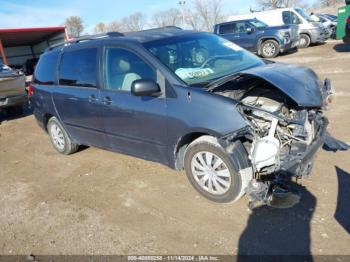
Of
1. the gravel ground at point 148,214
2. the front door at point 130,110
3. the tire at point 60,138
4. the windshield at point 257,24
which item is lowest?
the gravel ground at point 148,214

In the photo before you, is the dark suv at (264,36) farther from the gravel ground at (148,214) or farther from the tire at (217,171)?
the tire at (217,171)

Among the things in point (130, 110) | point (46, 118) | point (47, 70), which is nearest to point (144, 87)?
point (130, 110)

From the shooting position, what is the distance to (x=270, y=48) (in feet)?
52.2

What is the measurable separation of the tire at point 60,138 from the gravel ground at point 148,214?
32 cm

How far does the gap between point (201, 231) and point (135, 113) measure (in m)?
1.62

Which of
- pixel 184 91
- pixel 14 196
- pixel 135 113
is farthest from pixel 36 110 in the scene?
pixel 184 91

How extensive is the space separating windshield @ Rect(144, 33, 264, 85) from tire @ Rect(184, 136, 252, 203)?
2.49 feet

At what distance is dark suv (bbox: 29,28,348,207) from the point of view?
11.3 feet

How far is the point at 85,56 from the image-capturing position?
4.84m

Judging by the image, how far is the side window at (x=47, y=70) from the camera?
561 centimetres

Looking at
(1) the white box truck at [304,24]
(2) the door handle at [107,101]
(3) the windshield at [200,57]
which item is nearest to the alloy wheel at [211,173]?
(3) the windshield at [200,57]

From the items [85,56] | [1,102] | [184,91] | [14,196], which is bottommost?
[14,196]

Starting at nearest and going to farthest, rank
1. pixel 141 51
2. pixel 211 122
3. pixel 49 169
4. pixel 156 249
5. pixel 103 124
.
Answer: pixel 156 249
pixel 211 122
pixel 141 51
pixel 103 124
pixel 49 169

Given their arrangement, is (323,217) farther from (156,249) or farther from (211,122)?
(156,249)
